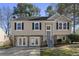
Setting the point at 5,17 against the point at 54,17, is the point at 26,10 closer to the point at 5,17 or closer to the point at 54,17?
the point at 5,17

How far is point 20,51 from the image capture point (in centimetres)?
381

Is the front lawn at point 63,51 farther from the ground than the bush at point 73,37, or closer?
closer

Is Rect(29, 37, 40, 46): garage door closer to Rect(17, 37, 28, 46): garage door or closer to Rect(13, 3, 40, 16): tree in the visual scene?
Rect(17, 37, 28, 46): garage door

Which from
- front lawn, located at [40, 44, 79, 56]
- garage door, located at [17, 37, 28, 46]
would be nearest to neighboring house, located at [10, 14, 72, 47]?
garage door, located at [17, 37, 28, 46]

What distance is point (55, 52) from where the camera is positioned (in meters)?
3.80

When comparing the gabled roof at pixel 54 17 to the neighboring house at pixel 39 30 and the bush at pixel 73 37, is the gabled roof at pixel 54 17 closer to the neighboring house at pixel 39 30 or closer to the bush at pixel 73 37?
the neighboring house at pixel 39 30

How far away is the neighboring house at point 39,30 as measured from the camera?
3.79m

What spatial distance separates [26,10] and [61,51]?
854mm

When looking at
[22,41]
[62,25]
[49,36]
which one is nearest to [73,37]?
[62,25]

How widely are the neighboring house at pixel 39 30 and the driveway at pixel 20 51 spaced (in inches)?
2.5

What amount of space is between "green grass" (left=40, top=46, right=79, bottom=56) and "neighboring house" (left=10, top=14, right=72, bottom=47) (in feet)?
0.36

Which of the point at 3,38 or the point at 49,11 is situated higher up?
the point at 49,11

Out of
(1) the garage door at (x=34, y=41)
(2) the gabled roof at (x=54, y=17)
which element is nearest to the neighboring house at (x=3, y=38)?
(1) the garage door at (x=34, y=41)

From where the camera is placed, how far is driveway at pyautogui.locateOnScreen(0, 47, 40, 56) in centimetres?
380
